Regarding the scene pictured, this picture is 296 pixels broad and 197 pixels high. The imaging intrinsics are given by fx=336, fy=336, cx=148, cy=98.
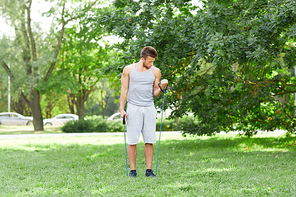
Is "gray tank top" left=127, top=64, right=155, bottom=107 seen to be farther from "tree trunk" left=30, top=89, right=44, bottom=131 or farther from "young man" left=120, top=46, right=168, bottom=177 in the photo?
"tree trunk" left=30, top=89, right=44, bottom=131

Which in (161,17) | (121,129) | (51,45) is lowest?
(121,129)

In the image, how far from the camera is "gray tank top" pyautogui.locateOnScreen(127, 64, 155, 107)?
4965 millimetres

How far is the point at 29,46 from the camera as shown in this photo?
21859 millimetres

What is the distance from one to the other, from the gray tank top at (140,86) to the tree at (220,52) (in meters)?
1.77

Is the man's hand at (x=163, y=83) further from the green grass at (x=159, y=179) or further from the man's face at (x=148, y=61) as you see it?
the green grass at (x=159, y=179)

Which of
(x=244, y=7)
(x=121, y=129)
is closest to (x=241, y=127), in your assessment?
A: (x=244, y=7)

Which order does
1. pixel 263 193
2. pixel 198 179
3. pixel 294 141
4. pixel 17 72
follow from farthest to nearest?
pixel 17 72 < pixel 294 141 < pixel 198 179 < pixel 263 193

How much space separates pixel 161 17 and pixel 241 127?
174 inches

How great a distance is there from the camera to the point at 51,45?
71.6 ft

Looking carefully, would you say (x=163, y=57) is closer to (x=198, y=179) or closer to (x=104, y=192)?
(x=198, y=179)

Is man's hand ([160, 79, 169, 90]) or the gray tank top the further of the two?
the gray tank top

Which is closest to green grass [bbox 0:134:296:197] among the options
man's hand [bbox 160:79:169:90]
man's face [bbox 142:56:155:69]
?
man's hand [bbox 160:79:169:90]

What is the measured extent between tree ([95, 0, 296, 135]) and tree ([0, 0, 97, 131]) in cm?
1141

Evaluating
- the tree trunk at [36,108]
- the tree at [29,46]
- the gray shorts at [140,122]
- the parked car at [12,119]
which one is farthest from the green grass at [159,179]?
the parked car at [12,119]
